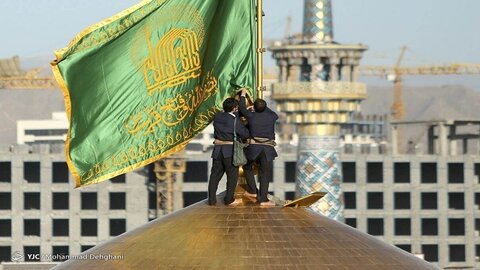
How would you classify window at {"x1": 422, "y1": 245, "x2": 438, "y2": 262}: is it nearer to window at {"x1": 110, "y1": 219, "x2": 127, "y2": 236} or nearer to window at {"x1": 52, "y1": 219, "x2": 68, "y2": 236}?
window at {"x1": 110, "y1": 219, "x2": 127, "y2": 236}

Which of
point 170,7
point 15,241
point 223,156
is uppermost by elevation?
point 170,7

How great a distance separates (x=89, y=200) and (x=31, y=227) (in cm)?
494

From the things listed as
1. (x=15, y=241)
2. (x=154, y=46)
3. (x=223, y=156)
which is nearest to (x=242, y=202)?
(x=223, y=156)

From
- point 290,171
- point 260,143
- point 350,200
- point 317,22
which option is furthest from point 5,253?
point 260,143

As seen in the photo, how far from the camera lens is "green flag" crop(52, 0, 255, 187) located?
41281 millimetres

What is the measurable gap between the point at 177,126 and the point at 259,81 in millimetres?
1735

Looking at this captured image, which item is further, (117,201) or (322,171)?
(117,201)

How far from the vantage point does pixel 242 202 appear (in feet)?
133

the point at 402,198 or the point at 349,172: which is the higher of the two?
the point at 349,172

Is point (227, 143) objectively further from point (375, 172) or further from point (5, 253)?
point (375, 172)

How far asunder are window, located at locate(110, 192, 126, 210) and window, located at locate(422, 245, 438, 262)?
76.8 ft

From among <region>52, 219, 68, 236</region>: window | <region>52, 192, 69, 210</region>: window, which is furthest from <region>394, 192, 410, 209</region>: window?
→ <region>52, 219, 68, 236</region>: window

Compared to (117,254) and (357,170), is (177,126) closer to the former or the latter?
(117,254)

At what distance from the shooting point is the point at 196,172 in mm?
174875
